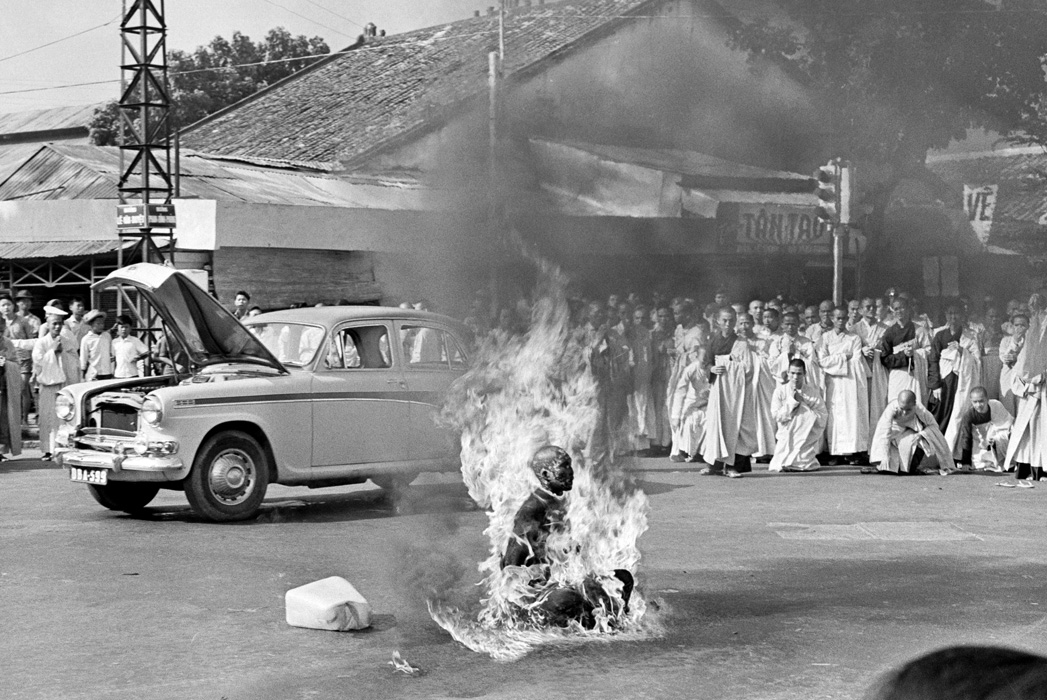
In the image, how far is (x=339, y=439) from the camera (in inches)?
445

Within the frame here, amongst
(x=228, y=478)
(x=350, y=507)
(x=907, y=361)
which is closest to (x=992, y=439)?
(x=907, y=361)

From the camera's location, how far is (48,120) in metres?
47.5

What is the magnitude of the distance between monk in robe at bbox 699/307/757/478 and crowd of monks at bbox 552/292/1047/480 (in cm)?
1

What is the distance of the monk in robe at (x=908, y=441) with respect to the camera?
14797mm

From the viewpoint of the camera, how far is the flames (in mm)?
6930

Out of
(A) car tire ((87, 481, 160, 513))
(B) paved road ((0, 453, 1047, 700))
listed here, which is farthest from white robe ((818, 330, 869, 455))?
(A) car tire ((87, 481, 160, 513))

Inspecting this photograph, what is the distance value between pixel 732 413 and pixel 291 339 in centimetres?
567

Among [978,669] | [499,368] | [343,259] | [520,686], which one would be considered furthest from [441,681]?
[343,259]

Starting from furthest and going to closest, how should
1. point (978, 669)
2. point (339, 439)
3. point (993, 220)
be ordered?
point (339, 439) → point (993, 220) → point (978, 669)

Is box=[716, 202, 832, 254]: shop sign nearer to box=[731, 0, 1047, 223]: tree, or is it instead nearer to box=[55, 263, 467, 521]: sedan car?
box=[731, 0, 1047, 223]: tree

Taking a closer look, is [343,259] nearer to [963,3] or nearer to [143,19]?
[143,19]

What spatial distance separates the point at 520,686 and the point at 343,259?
14.2 metres

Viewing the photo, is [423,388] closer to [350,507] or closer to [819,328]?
[350,507]

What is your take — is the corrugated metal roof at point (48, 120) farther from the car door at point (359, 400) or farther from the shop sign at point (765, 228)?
the shop sign at point (765, 228)
